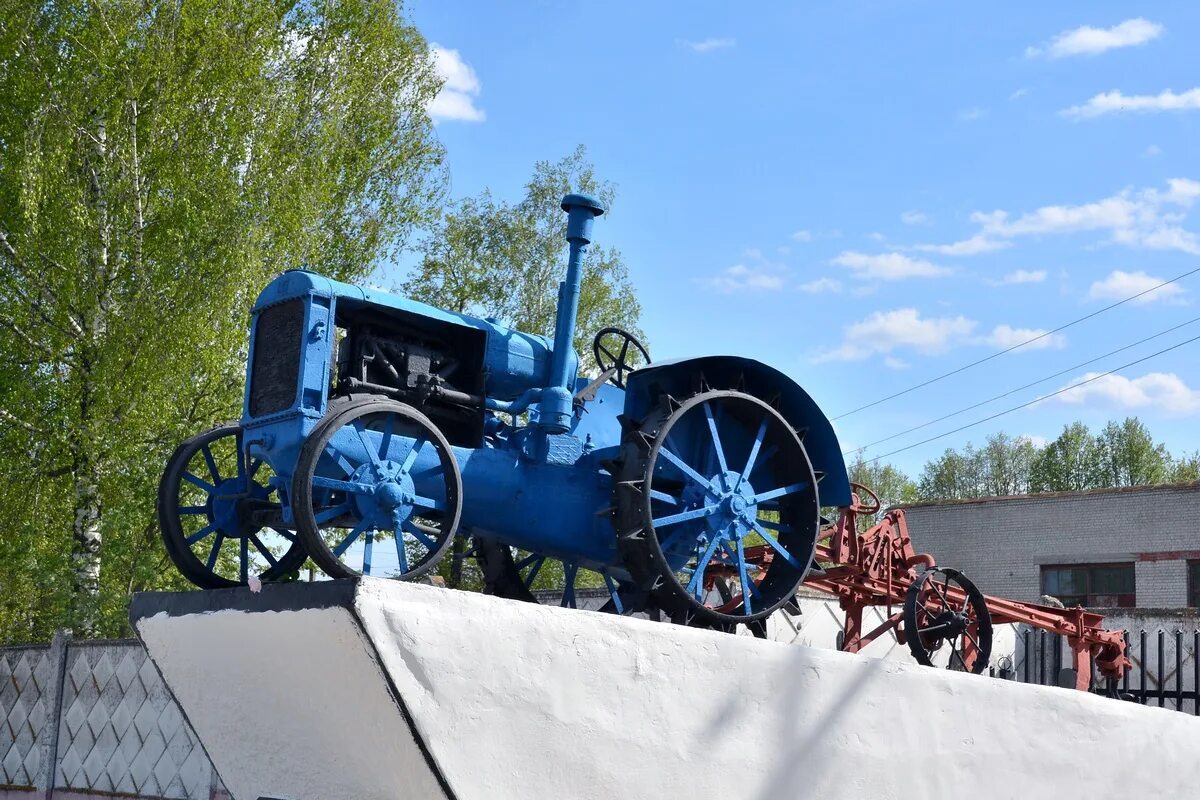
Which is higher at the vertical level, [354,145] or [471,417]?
[354,145]

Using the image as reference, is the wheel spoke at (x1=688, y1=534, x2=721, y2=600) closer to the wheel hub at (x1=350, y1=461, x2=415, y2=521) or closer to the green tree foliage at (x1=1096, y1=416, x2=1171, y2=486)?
the wheel hub at (x1=350, y1=461, x2=415, y2=521)

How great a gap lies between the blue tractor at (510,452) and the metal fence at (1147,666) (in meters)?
4.78

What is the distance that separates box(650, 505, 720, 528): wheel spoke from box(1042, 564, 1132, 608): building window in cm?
1858

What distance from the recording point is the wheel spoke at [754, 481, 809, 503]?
6305 mm

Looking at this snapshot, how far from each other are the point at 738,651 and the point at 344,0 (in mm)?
15628

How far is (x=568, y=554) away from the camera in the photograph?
6.31m

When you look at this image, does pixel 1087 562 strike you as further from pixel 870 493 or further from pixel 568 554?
pixel 568 554

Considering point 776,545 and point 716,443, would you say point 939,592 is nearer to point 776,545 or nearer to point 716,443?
point 776,545

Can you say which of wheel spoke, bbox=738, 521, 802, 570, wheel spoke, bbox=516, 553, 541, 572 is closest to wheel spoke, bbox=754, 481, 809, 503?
wheel spoke, bbox=738, 521, 802, 570

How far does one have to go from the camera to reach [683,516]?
600cm

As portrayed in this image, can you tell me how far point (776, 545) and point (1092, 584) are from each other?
62.1 feet

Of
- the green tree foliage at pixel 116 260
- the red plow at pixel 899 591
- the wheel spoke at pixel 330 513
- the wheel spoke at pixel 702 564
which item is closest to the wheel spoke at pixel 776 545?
the wheel spoke at pixel 702 564

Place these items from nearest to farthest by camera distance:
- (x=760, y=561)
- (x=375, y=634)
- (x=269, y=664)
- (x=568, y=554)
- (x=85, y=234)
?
(x=375, y=634)
(x=269, y=664)
(x=568, y=554)
(x=760, y=561)
(x=85, y=234)

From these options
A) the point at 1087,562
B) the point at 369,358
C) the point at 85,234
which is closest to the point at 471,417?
the point at 369,358
